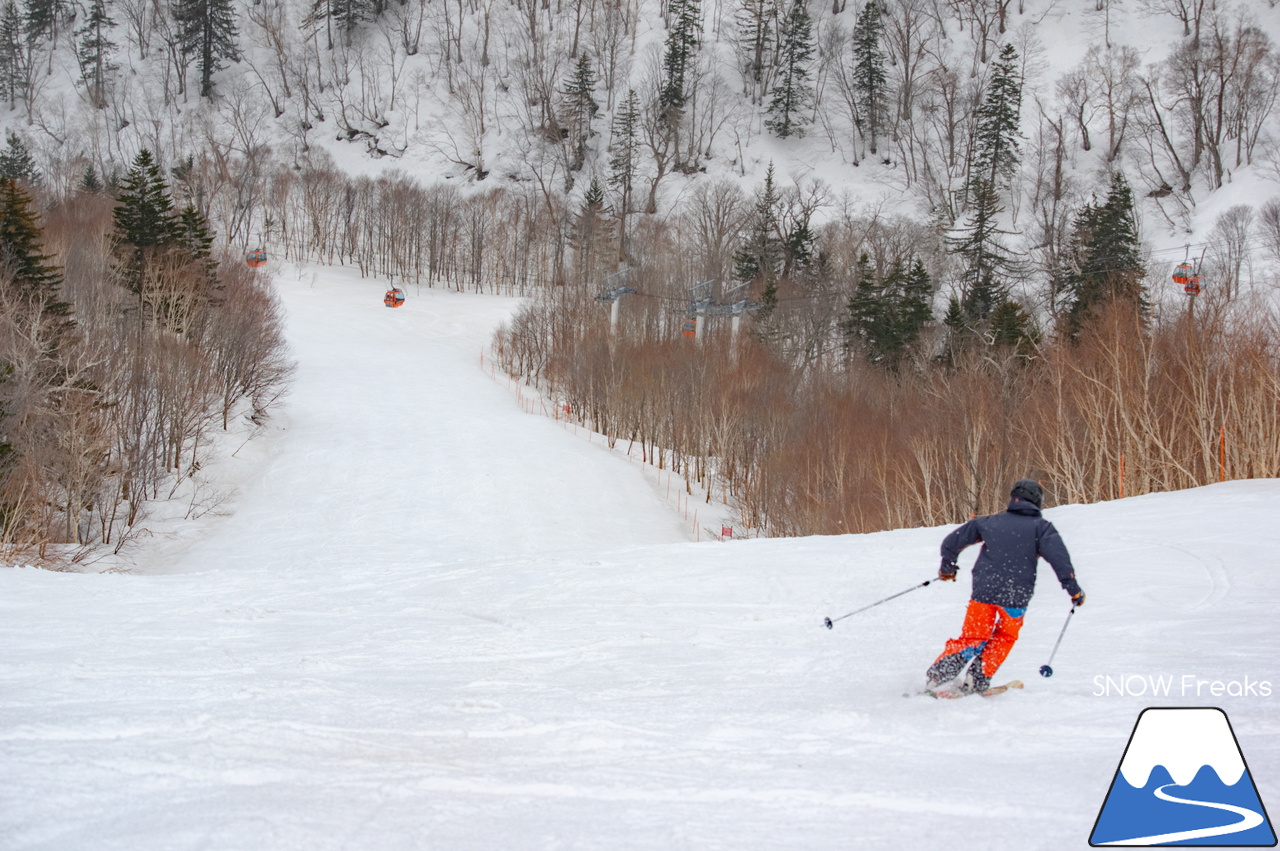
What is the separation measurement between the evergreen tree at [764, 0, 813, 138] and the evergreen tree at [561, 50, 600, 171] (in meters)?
19.4

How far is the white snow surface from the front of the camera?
462 centimetres

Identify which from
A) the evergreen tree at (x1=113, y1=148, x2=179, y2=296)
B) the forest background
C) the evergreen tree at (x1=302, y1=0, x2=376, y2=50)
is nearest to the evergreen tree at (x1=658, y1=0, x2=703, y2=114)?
the forest background

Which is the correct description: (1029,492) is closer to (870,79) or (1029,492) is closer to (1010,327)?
(1010,327)

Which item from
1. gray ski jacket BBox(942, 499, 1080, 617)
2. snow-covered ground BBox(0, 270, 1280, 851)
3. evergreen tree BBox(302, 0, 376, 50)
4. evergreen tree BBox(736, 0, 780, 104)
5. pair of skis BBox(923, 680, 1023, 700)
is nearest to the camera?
snow-covered ground BBox(0, 270, 1280, 851)

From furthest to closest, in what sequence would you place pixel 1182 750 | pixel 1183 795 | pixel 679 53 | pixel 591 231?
pixel 679 53 → pixel 591 231 → pixel 1182 750 → pixel 1183 795

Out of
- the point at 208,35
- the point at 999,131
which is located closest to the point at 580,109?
the point at 999,131

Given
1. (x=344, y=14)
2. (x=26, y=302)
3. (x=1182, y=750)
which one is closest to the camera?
(x=1182, y=750)

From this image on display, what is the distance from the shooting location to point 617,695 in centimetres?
694

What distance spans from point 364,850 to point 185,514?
2587cm

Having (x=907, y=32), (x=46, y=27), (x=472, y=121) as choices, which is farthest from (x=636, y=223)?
(x=46, y=27)

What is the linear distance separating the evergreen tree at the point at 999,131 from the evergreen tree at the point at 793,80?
17.9m

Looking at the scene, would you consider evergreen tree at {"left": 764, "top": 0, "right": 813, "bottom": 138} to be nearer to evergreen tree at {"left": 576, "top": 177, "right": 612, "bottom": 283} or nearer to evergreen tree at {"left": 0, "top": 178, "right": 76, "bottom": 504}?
evergreen tree at {"left": 576, "top": 177, "right": 612, "bottom": 283}

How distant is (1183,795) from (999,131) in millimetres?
76587

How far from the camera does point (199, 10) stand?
9831cm
